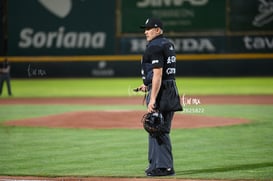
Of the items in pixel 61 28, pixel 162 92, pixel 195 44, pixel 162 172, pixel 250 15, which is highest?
pixel 250 15

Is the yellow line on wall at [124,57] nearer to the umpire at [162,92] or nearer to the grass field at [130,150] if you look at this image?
the grass field at [130,150]

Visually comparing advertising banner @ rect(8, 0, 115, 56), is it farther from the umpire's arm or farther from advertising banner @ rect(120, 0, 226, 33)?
the umpire's arm

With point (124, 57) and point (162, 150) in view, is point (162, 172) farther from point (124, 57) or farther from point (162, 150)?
point (124, 57)

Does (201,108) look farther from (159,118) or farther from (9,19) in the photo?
(9,19)

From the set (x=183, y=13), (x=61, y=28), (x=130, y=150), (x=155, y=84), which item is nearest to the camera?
(x=155, y=84)

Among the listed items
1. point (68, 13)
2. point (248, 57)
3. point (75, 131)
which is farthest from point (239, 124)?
point (68, 13)

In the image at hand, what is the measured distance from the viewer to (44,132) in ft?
38.9

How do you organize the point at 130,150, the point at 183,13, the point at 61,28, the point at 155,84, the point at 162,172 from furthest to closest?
the point at 61,28 < the point at 183,13 < the point at 130,150 < the point at 162,172 < the point at 155,84

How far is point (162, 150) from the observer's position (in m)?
7.13

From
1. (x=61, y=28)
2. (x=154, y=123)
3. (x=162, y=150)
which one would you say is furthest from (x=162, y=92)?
(x=61, y=28)

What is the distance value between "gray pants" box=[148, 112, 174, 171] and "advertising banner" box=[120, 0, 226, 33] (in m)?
18.2

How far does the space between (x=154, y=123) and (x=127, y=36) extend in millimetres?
18847

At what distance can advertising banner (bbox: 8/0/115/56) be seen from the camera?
25.8 meters

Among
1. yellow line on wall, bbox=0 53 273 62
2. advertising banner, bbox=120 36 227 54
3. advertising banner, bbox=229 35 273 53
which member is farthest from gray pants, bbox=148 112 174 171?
advertising banner, bbox=229 35 273 53
